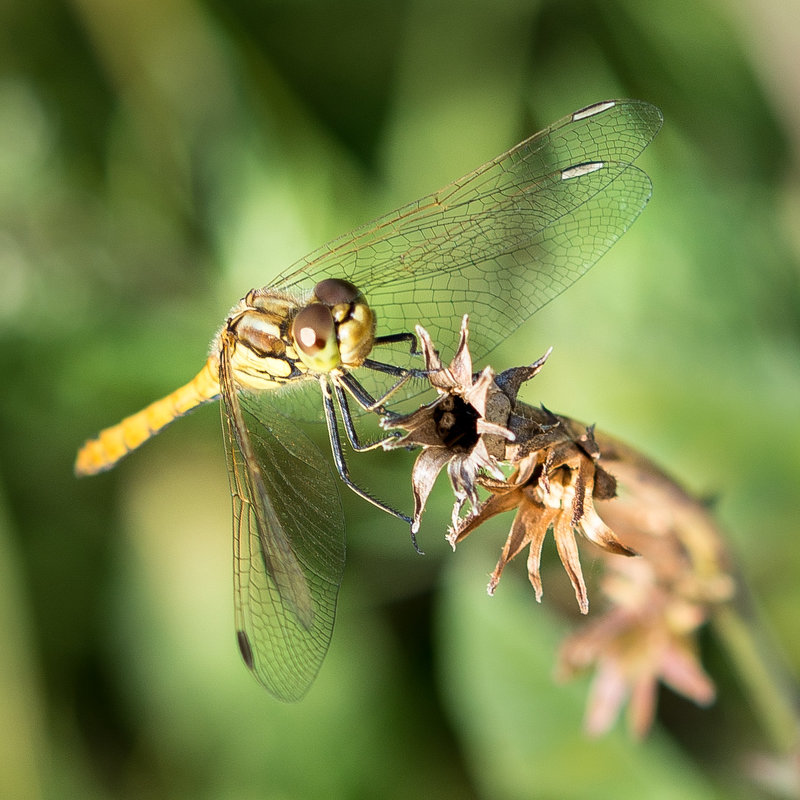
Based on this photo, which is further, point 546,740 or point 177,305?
point 177,305

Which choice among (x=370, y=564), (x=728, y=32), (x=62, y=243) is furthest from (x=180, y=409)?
(x=728, y=32)

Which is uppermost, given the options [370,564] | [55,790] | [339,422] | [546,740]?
[339,422]

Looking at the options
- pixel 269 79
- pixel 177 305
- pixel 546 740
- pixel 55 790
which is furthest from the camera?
pixel 269 79

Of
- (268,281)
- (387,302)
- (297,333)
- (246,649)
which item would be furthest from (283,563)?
(268,281)

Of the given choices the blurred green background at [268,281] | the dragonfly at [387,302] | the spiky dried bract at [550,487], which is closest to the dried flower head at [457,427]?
the spiky dried bract at [550,487]

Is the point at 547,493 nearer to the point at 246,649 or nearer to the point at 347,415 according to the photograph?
the point at 246,649

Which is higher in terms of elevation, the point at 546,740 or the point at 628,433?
the point at 628,433

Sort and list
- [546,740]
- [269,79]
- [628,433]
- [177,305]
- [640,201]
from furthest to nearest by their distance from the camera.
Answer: [269,79] < [177,305] < [628,433] < [546,740] < [640,201]

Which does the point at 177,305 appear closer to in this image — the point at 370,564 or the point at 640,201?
the point at 370,564

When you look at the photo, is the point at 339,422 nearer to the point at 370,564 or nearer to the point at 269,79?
the point at 370,564
